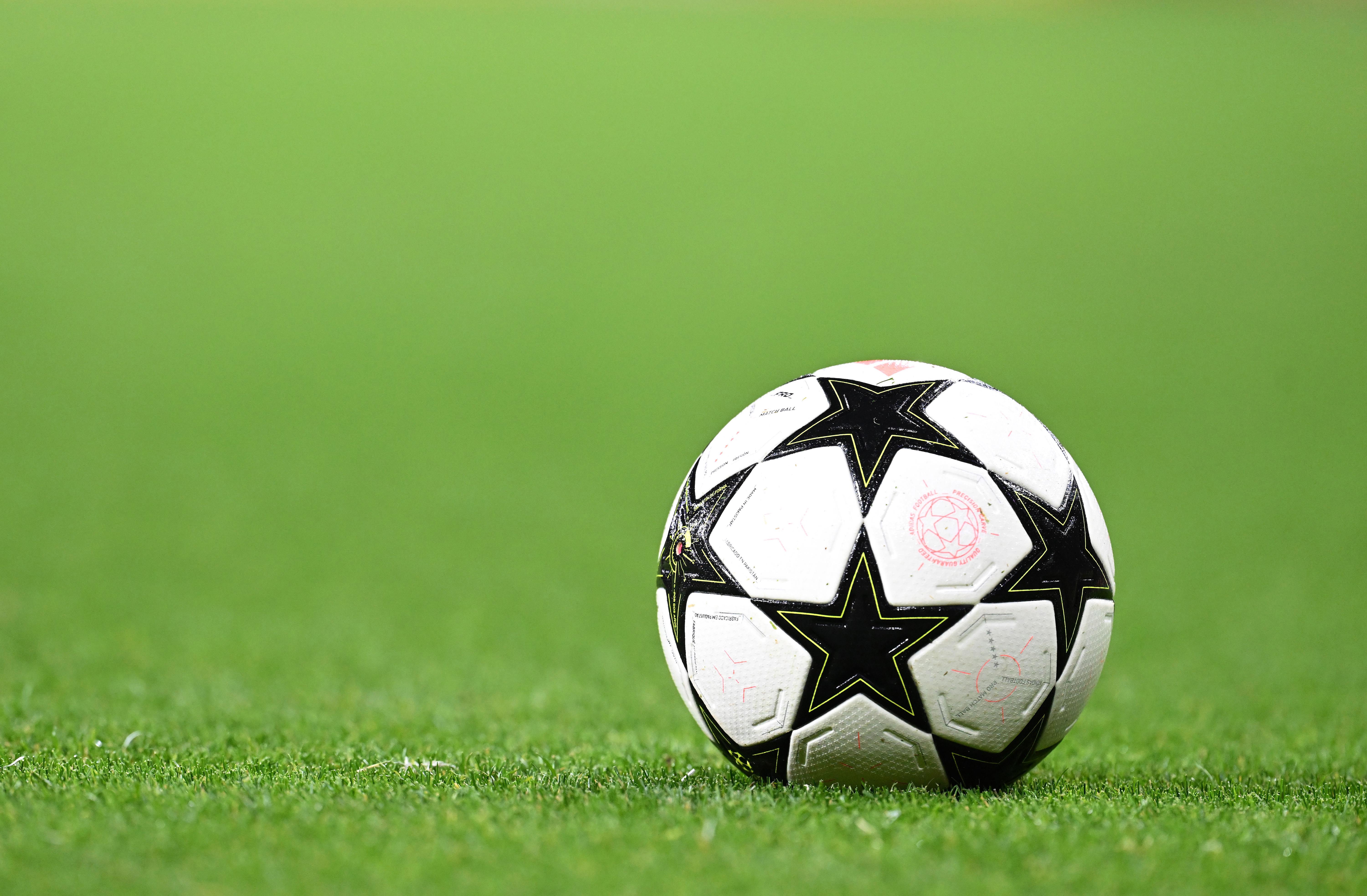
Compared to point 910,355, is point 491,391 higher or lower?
lower

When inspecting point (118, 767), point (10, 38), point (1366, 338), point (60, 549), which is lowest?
point (60, 549)

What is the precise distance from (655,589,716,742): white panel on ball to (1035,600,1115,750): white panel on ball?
106 centimetres

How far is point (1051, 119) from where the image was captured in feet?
99.7

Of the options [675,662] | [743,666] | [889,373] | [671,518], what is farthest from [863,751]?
[889,373]

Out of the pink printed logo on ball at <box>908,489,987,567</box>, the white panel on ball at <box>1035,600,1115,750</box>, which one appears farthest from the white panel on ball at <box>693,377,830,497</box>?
the white panel on ball at <box>1035,600,1115,750</box>

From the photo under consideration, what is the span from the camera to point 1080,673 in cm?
403

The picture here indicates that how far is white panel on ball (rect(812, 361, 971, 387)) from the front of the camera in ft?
Answer: 13.7

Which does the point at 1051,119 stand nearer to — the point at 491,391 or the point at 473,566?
the point at 491,391

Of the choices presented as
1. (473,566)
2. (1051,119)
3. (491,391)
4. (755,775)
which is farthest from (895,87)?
(755,775)

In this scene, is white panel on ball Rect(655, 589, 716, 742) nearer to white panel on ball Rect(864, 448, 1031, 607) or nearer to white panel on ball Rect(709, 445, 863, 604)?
white panel on ball Rect(709, 445, 863, 604)

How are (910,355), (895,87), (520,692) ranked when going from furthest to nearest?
1. (895,87)
2. (910,355)
3. (520,692)

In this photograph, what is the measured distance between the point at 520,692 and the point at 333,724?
5.00ft

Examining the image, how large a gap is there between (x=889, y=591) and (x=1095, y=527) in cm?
83

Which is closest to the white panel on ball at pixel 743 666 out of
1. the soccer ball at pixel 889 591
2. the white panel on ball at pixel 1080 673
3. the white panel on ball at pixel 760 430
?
the soccer ball at pixel 889 591
